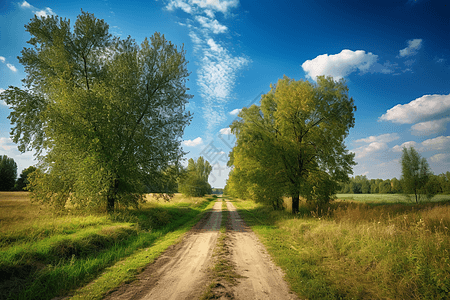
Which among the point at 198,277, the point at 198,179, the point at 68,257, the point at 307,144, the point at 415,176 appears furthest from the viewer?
the point at 198,179

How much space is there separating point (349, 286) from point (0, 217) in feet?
50.1

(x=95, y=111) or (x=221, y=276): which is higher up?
(x=95, y=111)

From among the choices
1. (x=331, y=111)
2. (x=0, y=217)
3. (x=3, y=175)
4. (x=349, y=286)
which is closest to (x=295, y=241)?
(x=349, y=286)

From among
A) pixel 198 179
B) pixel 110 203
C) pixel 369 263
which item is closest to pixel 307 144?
pixel 369 263

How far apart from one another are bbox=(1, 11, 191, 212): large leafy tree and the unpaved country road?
312 inches

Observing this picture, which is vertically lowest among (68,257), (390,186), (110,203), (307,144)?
(390,186)

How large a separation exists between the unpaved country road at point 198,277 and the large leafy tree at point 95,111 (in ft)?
26.0

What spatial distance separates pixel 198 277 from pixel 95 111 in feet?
40.4

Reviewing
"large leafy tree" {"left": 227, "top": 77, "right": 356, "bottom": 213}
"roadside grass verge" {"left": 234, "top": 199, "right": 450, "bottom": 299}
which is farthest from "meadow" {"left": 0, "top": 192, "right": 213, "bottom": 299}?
"large leafy tree" {"left": 227, "top": 77, "right": 356, "bottom": 213}

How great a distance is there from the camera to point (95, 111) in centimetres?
1221

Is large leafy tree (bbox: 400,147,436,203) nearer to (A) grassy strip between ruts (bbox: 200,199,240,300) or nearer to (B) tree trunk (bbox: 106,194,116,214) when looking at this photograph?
(A) grassy strip between ruts (bbox: 200,199,240,300)

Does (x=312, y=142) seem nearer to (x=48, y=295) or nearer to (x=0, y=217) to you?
(x=48, y=295)

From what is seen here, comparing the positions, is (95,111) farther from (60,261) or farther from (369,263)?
(369,263)

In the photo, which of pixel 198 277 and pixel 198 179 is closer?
pixel 198 277
